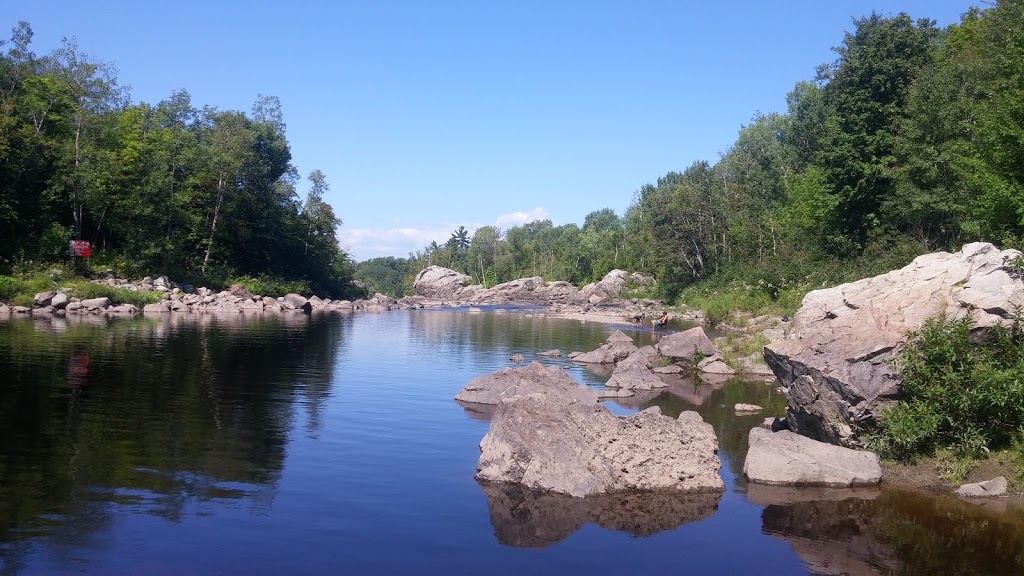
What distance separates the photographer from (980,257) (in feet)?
59.6

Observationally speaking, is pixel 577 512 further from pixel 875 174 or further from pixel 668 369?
pixel 875 174

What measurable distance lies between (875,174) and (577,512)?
43.3 m

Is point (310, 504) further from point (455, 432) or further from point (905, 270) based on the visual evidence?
point (905, 270)

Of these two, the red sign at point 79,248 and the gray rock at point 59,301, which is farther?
the red sign at point 79,248

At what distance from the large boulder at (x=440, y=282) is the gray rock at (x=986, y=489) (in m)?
142

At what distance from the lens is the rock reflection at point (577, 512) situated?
13.9 metres

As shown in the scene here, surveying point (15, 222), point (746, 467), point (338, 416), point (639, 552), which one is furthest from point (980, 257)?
point (15, 222)

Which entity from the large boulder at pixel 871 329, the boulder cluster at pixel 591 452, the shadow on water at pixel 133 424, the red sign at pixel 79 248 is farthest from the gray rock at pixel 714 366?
the red sign at pixel 79 248

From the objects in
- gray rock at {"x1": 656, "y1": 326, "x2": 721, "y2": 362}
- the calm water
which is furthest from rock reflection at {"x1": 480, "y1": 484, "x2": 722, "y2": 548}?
gray rock at {"x1": 656, "y1": 326, "x2": 721, "y2": 362}

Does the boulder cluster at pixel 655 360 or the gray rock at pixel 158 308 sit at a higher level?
the gray rock at pixel 158 308

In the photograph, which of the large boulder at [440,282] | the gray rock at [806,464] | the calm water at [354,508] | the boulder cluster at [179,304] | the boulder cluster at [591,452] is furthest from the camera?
the large boulder at [440,282]

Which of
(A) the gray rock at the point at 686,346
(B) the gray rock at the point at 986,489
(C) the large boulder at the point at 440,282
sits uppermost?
(C) the large boulder at the point at 440,282

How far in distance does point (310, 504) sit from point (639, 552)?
6.70m

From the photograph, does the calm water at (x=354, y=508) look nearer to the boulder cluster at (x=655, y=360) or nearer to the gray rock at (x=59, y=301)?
the boulder cluster at (x=655, y=360)
